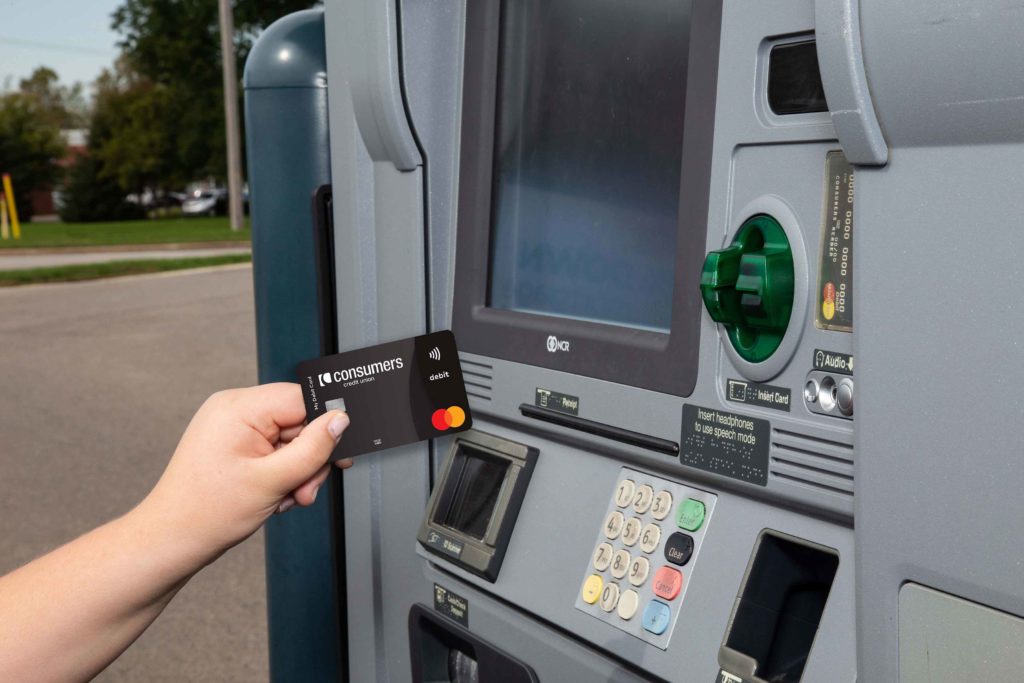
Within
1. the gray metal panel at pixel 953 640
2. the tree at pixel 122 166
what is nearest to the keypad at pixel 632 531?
the gray metal panel at pixel 953 640

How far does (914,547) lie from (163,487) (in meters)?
0.74

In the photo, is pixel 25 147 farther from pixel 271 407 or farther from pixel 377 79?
pixel 271 407

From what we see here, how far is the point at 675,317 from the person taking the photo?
3.79 ft

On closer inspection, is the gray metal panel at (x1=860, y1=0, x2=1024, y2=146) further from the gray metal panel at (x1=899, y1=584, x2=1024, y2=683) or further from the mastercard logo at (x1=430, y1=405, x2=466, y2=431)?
the mastercard logo at (x1=430, y1=405, x2=466, y2=431)

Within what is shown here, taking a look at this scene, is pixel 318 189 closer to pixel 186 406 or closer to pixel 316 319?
pixel 316 319

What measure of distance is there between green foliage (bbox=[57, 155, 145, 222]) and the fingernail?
40075 mm

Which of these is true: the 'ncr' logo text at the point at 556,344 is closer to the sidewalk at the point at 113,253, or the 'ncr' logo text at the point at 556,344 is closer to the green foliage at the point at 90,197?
the sidewalk at the point at 113,253

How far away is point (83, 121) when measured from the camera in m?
51.2

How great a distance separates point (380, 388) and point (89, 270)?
1316cm

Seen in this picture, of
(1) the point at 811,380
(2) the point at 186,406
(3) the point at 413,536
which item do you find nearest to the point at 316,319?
(3) the point at 413,536

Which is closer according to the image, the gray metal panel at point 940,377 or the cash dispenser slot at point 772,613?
the gray metal panel at point 940,377

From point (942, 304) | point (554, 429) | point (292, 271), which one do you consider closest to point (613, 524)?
point (554, 429)

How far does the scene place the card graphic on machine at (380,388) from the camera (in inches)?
51.2

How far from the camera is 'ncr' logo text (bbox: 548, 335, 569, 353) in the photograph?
4.28ft
